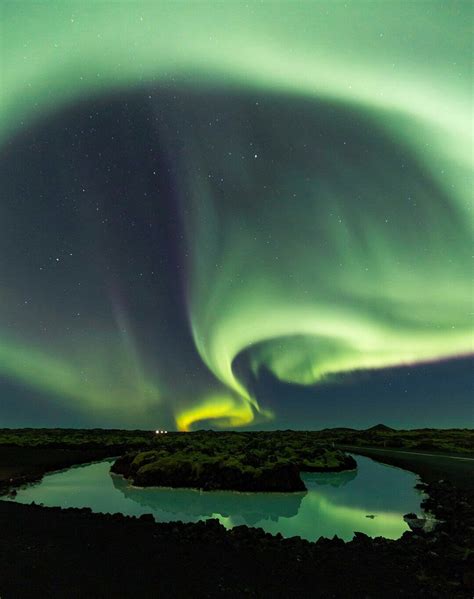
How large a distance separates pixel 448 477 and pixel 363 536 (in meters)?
23.8

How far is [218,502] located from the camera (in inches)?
1136

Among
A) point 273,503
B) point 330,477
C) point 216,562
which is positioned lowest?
point 216,562

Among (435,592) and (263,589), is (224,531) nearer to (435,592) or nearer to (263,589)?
(263,589)

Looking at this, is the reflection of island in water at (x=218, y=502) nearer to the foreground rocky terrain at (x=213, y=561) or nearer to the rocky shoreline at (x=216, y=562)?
the foreground rocky terrain at (x=213, y=561)

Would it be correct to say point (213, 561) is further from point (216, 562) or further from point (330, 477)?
point (330, 477)

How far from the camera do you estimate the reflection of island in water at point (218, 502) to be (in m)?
25.4

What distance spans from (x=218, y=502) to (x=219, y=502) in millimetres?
65

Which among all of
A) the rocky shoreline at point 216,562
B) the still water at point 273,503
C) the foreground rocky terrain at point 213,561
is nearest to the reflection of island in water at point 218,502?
the still water at point 273,503

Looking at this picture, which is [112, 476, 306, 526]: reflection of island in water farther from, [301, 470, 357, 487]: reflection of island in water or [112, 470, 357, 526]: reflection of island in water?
[301, 470, 357, 487]: reflection of island in water

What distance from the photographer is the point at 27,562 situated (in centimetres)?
1532

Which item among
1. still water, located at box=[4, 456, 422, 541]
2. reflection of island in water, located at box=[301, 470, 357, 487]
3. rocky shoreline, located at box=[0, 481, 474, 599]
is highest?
reflection of island in water, located at box=[301, 470, 357, 487]

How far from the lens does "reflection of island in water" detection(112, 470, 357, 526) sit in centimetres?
2542

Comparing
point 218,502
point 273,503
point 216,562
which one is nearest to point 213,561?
point 216,562

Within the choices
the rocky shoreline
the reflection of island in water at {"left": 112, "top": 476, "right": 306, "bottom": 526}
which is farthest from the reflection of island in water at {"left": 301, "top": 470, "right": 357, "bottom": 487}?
the rocky shoreline
